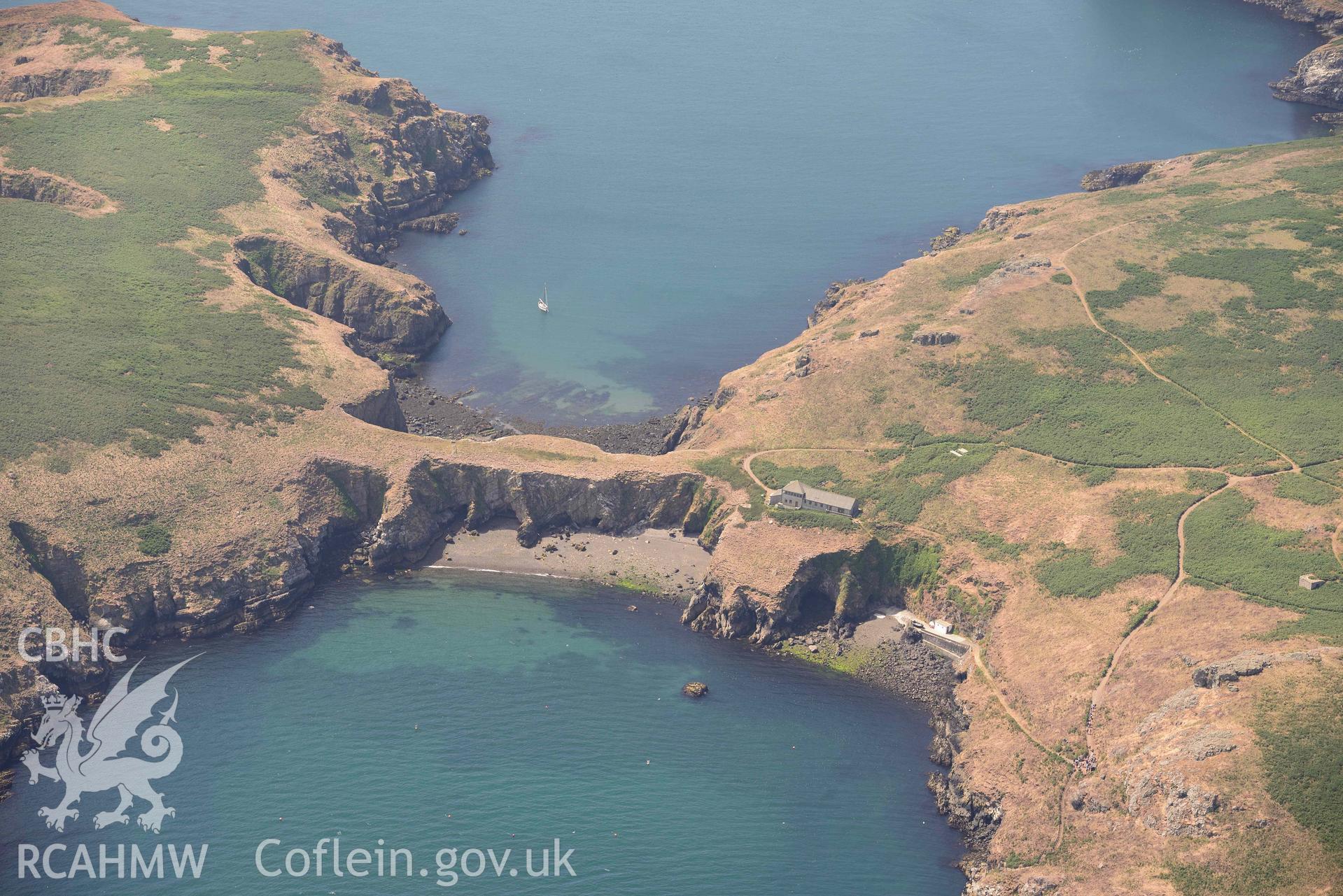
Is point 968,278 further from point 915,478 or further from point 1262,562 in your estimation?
point 1262,562

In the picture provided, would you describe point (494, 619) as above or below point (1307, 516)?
below

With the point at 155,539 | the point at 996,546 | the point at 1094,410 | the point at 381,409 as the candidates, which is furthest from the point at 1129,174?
the point at 155,539

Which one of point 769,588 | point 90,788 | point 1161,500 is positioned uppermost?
point 1161,500

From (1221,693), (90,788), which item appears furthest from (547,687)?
(1221,693)

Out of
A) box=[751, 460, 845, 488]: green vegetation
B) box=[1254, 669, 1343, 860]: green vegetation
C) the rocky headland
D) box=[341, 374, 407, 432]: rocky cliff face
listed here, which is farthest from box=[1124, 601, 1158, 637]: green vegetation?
box=[341, 374, 407, 432]: rocky cliff face

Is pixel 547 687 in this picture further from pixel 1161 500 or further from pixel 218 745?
pixel 1161 500

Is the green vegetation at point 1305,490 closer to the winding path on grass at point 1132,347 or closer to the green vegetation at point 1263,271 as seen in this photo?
the winding path on grass at point 1132,347
